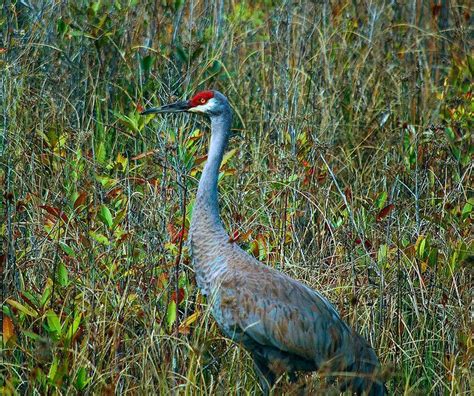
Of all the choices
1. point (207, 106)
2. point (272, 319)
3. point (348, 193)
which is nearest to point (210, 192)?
point (207, 106)

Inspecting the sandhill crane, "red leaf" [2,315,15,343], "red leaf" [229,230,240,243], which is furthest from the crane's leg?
"red leaf" [2,315,15,343]

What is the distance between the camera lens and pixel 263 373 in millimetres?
4441

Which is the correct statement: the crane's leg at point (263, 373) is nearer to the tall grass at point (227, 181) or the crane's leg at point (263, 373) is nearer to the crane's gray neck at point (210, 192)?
the tall grass at point (227, 181)

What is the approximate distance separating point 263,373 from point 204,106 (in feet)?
3.86

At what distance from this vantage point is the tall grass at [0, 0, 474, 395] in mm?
4336

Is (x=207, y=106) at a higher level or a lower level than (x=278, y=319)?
higher

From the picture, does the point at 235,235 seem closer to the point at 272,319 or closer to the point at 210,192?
the point at 210,192

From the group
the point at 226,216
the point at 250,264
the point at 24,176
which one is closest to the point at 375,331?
the point at 250,264

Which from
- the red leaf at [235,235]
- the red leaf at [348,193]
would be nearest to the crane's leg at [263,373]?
the red leaf at [235,235]

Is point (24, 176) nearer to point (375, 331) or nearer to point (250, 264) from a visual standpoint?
point (250, 264)

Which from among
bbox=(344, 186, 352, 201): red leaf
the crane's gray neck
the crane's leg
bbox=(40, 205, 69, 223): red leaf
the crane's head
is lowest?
the crane's leg

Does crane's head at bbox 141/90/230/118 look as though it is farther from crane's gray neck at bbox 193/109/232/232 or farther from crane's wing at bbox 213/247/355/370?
crane's wing at bbox 213/247/355/370

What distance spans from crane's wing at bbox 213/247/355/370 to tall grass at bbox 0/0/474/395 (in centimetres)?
13

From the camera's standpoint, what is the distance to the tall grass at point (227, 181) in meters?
4.34
